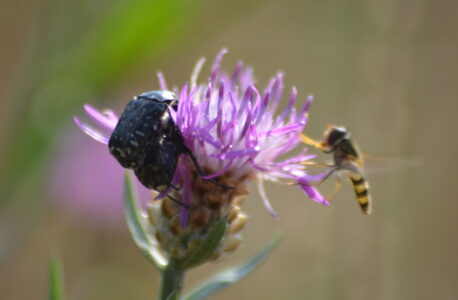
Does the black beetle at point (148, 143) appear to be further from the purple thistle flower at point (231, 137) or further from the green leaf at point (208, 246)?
the green leaf at point (208, 246)

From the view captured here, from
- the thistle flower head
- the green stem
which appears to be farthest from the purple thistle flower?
the green stem

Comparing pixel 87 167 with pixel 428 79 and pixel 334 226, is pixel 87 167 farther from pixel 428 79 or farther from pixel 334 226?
A: pixel 428 79

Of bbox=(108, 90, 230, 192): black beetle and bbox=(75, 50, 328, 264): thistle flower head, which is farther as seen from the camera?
bbox=(75, 50, 328, 264): thistle flower head

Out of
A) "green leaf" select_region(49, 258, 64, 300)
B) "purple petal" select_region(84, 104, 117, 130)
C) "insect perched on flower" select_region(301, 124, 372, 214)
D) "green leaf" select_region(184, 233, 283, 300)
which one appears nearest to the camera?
"green leaf" select_region(49, 258, 64, 300)

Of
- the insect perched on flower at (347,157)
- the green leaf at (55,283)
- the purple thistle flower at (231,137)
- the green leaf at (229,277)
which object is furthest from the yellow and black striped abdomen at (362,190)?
the green leaf at (55,283)

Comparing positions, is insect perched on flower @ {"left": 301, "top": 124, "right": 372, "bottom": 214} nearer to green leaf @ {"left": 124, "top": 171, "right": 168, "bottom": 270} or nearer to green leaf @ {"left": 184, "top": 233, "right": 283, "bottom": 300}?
green leaf @ {"left": 184, "top": 233, "right": 283, "bottom": 300}

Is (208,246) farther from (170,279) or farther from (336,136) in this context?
(336,136)

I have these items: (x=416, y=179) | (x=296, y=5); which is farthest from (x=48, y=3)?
(x=296, y=5)
